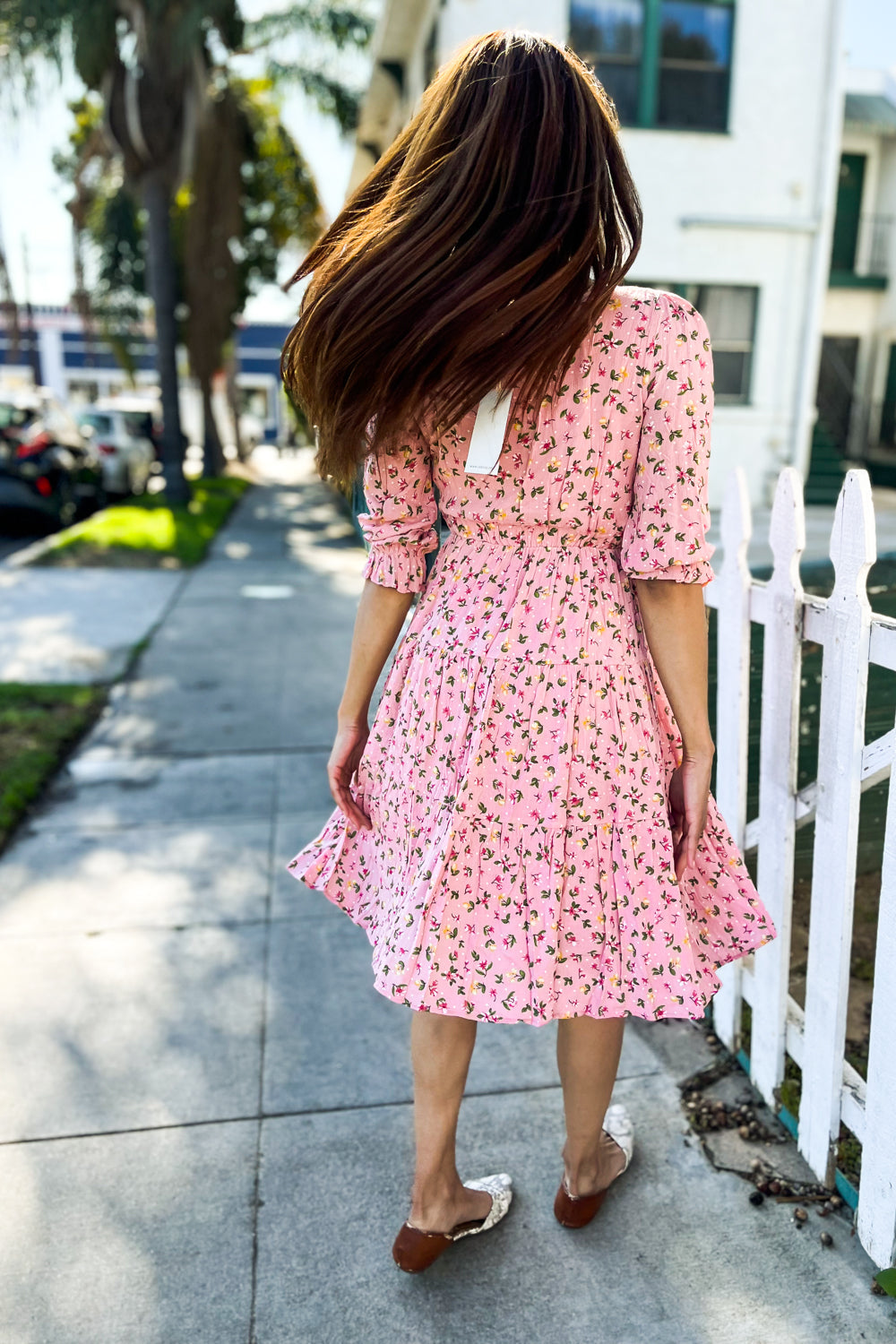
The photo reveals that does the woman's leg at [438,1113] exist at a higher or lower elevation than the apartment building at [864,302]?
lower

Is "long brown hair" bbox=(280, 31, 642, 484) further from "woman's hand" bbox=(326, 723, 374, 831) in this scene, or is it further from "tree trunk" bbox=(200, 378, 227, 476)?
"tree trunk" bbox=(200, 378, 227, 476)

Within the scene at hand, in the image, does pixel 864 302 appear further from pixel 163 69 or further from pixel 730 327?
pixel 163 69

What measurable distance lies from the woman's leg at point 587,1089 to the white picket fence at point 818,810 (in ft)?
1.43

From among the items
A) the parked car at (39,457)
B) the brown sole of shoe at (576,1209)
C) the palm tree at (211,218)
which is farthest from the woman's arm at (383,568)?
the palm tree at (211,218)

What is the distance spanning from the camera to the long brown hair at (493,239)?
1.47 m

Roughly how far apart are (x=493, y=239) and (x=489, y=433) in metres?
0.28

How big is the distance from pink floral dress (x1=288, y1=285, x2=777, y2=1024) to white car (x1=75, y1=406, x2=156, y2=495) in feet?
48.7

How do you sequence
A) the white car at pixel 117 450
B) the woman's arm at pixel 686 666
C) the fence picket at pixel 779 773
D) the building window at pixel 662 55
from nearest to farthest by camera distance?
the woman's arm at pixel 686 666 < the fence picket at pixel 779 773 < the building window at pixel 662 55 < the white car at pixel 117 450

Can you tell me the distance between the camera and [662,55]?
11.9 meters

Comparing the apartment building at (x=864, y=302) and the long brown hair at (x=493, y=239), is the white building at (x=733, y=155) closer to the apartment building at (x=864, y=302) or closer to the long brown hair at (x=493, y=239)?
the apartment building at (x=864, y=302)

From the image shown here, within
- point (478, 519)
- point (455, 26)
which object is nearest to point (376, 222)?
point (478, 519)

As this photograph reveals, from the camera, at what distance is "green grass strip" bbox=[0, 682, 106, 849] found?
4098 millimetres

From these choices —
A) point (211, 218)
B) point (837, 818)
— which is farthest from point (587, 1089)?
point (211, 218)

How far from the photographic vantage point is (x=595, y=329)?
1.59m
